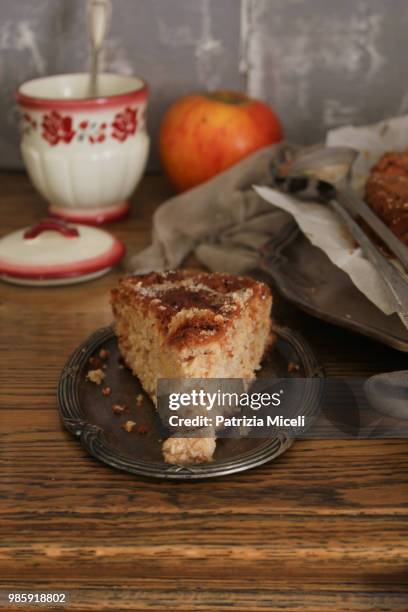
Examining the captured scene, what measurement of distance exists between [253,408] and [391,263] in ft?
0.75

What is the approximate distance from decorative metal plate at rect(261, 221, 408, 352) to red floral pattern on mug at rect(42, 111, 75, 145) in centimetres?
33

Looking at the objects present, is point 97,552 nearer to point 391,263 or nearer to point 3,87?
point 391,263

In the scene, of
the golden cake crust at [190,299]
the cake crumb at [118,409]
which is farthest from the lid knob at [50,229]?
the cake crumb at [118,409]

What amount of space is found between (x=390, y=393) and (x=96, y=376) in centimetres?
27

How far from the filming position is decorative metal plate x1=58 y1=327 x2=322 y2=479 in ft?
2.10

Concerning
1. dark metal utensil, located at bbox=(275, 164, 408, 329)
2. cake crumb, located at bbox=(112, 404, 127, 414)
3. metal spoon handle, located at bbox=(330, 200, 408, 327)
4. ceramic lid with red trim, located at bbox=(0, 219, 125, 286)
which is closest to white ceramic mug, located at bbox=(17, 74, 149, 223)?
ceramic lid with red trim, located at bbox=(0, 219, 125, 286)

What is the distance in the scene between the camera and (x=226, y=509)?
62 cm

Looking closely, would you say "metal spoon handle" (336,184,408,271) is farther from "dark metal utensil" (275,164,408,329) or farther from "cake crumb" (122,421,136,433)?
"cake crumb" (122,421,136,433)

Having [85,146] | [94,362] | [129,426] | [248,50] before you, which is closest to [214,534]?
[129,426]

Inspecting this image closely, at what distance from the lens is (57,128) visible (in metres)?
1.11

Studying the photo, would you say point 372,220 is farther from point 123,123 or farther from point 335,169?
point 123,123

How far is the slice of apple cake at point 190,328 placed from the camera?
0.68 meters

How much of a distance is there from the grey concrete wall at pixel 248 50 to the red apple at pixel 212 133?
0.42 ft

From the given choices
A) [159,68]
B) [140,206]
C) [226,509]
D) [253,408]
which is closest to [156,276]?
[253,408]
